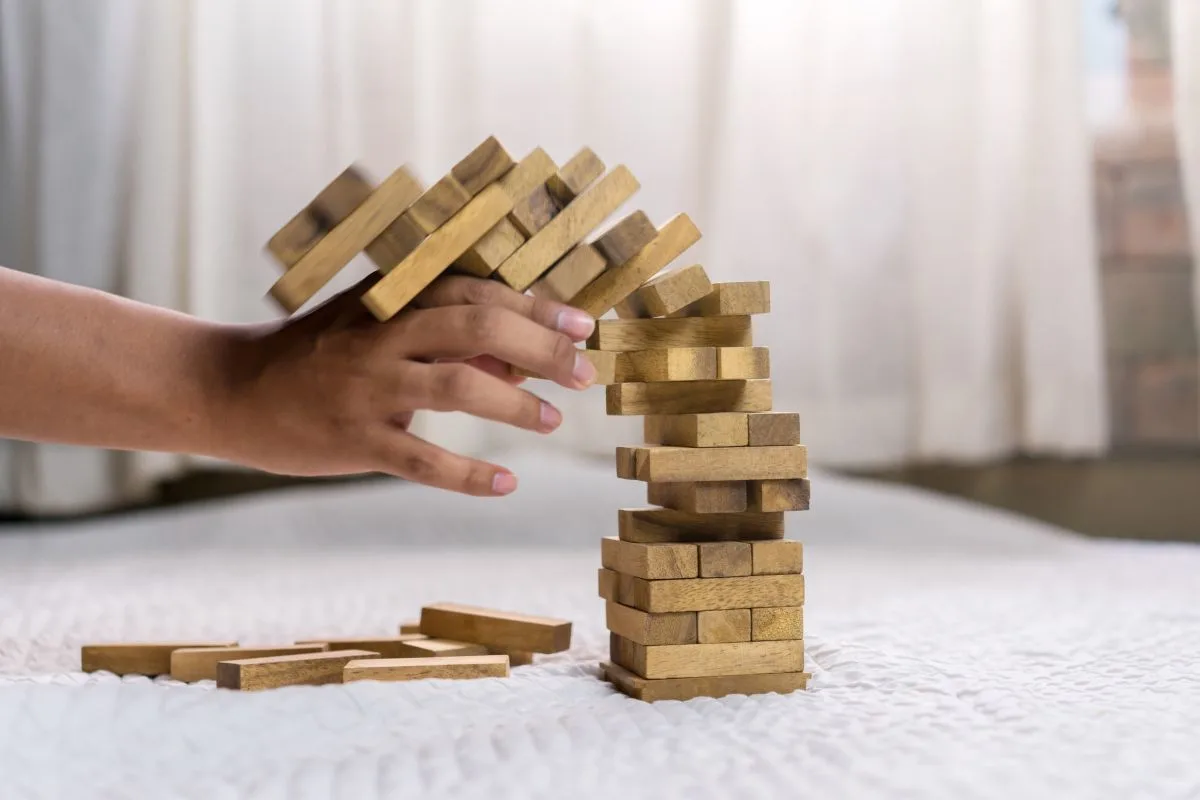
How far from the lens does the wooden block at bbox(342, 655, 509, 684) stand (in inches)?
32.7

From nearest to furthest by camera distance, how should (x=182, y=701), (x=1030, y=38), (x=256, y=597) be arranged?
(x=182, y=701) → (x=256, y=597) → (x=1030, y=38)

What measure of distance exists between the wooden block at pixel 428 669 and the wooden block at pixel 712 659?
0.10 meters

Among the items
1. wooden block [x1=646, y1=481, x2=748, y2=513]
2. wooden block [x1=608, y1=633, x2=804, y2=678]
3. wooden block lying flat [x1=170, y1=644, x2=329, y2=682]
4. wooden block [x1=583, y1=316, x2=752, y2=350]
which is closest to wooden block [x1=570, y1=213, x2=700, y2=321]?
wooden block [x1=583, y1=316, x2=752, y2=350]

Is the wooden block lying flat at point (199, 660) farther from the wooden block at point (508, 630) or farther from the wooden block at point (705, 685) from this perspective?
the wooden block at point (705, 685)

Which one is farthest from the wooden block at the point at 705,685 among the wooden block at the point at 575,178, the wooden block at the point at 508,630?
the wooden block at the point at 575,178

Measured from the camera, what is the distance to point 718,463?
847 mm


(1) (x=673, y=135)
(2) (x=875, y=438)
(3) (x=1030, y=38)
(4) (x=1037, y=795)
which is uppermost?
(3) (x=1030, y=38)

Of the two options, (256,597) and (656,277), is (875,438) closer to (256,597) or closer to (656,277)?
(256,597)

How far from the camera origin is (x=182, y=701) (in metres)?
0.77

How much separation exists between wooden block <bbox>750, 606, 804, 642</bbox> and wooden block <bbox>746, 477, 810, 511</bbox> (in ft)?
0.24

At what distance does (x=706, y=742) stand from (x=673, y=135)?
1854 mm

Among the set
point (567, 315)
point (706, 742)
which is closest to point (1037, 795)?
point (706, 742)

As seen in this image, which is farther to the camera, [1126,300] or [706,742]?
[1126,300]

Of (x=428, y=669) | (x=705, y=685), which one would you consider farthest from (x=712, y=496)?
(x=428, y=669)
